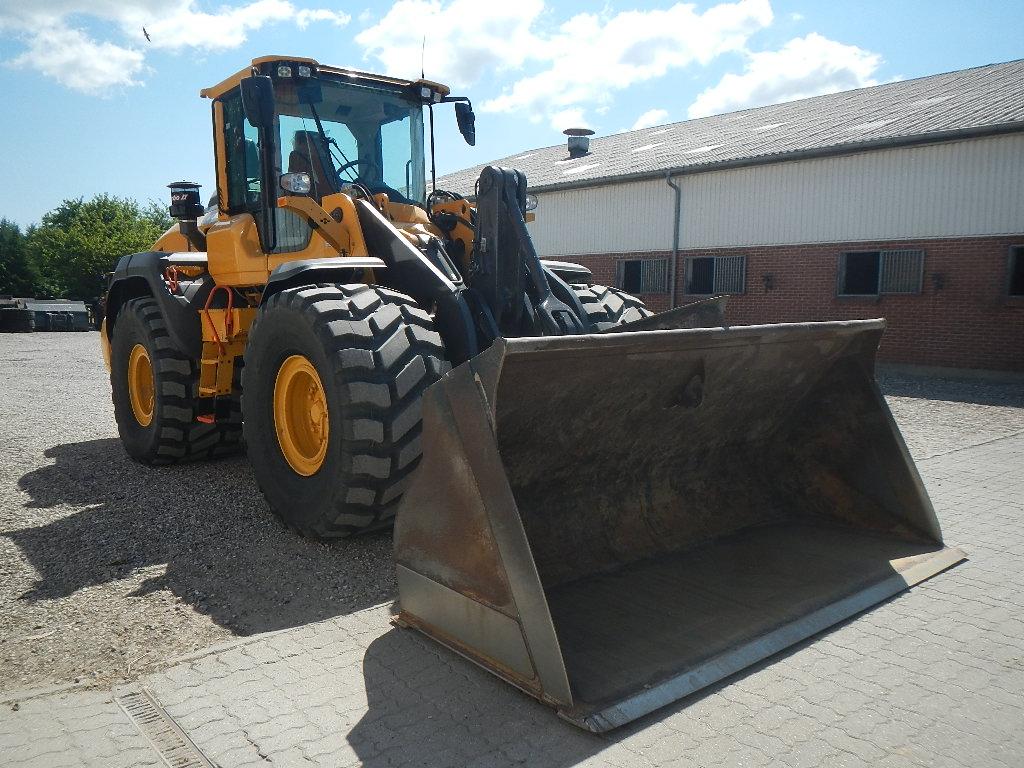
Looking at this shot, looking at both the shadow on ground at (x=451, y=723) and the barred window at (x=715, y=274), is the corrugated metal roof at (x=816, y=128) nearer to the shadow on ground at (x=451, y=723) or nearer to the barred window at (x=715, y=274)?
the barred window at (x=715, y=274)

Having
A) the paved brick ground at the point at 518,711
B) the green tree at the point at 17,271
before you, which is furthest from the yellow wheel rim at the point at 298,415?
the green tree at the point at 17,271

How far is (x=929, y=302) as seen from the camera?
14406mm

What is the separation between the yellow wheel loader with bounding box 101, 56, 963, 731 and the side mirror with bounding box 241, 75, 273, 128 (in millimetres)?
12

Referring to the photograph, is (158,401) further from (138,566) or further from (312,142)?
(312,142)

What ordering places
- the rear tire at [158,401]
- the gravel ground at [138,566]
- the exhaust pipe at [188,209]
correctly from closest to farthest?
the gravel ground at [138,566]
the rear tire at [158,401]
the exhaust pipe at [188,209]

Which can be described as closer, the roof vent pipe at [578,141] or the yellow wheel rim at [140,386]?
the yellow wheel rim at [140,386]

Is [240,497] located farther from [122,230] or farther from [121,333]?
[122,230]

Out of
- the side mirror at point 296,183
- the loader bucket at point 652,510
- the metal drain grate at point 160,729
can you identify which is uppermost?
the side mirror at point 296,183

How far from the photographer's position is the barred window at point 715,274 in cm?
1688

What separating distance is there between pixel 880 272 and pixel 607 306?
1150cm

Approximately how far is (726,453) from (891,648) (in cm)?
133

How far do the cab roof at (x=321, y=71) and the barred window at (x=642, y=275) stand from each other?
12.8 meters

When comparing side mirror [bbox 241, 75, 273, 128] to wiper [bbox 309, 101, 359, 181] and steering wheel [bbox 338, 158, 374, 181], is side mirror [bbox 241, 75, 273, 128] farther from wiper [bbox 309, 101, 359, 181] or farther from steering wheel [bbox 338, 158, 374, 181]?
steering wheel [bbox 338, 158, 374, 181]

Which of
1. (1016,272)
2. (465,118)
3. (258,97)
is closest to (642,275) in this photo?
(1016,272)
